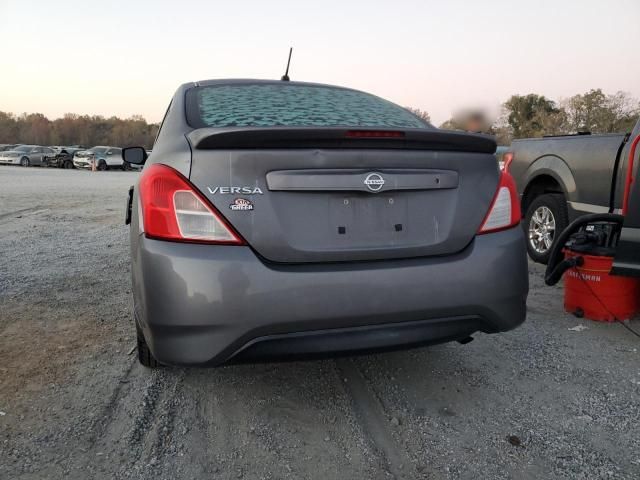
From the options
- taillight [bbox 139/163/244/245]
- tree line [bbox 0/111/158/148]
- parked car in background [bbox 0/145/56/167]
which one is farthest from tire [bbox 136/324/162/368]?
tree line [bbox 0/111/158/148]

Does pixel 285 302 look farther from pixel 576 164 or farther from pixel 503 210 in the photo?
pixel 576 164

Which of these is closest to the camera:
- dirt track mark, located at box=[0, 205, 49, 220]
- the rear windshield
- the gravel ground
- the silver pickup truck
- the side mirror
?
the gravel ground

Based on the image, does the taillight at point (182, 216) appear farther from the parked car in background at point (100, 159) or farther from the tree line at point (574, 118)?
the parked car in background at point (100, 159)

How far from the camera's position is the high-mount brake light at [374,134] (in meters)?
2.13

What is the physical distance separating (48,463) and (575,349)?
302 cm

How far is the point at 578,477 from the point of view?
6.62 feet

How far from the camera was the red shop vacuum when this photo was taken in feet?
12.2

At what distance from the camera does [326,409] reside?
8.36 feet

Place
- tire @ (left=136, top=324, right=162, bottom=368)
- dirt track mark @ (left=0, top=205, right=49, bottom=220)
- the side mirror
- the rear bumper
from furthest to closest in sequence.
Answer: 1. dirt track mark @ (left=0, top=205, right=49, bottom=220)
2. the side mirror
3. tire @ (left=136, top=324, right=162, bottom=368)
4. the rear bumper

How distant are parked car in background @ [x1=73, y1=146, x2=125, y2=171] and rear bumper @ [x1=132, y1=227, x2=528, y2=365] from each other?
36.7 m

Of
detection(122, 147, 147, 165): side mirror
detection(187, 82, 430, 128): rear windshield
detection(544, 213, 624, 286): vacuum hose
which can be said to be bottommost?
detection(544, 213, 624, 286): vacuum hose

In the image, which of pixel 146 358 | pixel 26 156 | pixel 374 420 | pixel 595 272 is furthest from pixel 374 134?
pixel 26 156

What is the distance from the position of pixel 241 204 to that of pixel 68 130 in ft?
311

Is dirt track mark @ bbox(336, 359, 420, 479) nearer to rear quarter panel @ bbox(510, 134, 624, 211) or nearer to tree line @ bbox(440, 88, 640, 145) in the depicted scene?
rear quarter panel @ bbox(510, 134, 624, 211)
